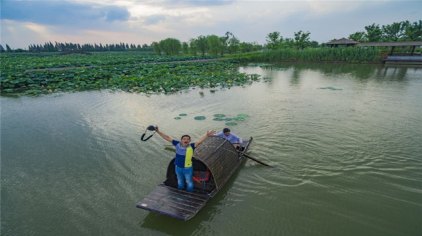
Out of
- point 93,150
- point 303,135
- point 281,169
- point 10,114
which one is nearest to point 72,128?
point 93,150

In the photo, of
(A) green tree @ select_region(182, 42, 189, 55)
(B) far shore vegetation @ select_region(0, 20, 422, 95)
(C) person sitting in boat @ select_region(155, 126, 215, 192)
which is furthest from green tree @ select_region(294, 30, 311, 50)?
(C) person sitting in boat @ select_region(155, 126, 215, 192)

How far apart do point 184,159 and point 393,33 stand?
202 ft

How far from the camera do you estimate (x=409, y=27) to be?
47125mm

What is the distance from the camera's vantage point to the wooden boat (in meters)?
4.88

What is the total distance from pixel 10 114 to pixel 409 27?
63636 mm

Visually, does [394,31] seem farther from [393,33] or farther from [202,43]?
[202,43]

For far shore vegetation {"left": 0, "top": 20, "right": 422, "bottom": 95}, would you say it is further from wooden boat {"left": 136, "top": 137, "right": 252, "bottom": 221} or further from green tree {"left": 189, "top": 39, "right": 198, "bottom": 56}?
wooden boat {"left": 136, "top": 137, "right": 252, "bottom": 221}

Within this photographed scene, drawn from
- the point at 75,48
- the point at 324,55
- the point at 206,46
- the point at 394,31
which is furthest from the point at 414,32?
the point at 75,48

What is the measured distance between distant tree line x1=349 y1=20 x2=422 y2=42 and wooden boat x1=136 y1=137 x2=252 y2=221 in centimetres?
5521

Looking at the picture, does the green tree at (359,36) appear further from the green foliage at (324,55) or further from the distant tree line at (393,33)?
the green foliage at (324,55)

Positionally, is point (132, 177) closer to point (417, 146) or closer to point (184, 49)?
point (417, 146)

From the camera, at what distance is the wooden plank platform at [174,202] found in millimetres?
4753

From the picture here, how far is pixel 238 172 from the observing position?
7.04m

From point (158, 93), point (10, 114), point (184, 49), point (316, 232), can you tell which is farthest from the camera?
point (184, 49)
